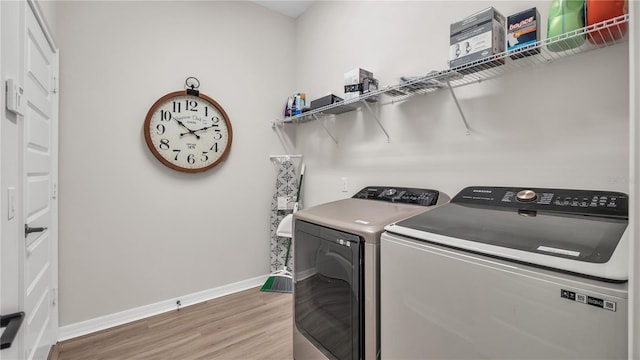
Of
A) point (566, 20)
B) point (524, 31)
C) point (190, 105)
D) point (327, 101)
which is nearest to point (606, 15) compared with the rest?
point (566, 20)

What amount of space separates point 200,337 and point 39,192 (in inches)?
53.0

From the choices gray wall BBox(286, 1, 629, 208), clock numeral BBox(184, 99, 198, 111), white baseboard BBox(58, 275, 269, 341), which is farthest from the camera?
clock numeral BBox(184, 99, 198, 111)

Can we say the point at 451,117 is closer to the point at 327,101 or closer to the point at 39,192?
the point at 327,101

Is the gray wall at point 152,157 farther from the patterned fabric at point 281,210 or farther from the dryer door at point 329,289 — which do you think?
the dryer door at point 329,289

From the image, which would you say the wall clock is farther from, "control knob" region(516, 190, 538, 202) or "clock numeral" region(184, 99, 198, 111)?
"control knob" region(516, 190, 538, 202)

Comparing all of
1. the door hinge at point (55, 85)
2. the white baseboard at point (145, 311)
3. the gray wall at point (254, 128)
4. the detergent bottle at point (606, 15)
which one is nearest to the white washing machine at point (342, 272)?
the gray wall at point (254, 128)

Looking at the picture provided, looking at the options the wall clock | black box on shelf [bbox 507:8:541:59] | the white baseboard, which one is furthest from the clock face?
black box on shelf [bbox 507:8:541:59]

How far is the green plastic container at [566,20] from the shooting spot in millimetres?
1112

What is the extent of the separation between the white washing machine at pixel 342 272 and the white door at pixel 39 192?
127 centimetres

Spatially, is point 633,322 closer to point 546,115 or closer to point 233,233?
point 546,115

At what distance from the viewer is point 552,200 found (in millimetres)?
1206

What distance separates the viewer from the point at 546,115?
1344 mm

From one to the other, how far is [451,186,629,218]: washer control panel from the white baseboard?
2.20 m

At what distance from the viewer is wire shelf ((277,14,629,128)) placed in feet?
3.59
